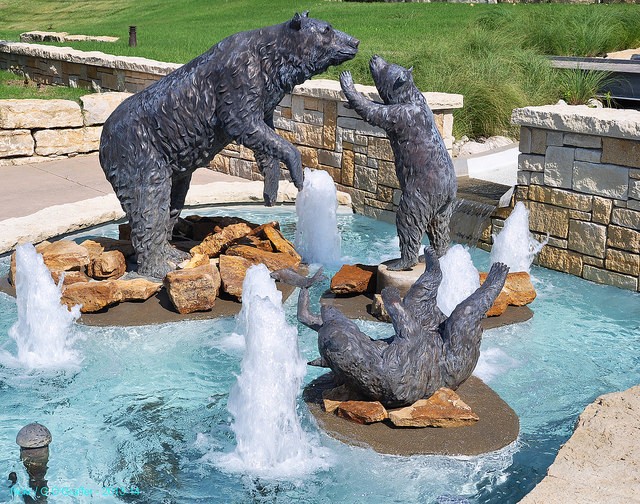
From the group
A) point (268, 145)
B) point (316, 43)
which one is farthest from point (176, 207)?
point (316, 43)

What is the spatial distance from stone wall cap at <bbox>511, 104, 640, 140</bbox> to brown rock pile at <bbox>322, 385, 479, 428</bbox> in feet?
9.60

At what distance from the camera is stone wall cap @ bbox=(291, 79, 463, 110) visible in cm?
796

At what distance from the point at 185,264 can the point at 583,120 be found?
3.19m

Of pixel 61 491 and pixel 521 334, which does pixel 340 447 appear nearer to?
pixel 61 491

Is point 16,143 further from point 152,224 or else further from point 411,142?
point 411,142

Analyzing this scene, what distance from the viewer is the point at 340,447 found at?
4.04m

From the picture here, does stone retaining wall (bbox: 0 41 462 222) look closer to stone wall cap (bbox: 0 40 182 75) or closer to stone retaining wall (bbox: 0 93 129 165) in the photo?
stone wall cap (bbox: 0 40 182 75)

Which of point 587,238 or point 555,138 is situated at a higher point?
point 555,138

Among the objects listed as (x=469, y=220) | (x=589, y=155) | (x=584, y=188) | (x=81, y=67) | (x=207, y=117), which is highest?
(x=207, y=117)

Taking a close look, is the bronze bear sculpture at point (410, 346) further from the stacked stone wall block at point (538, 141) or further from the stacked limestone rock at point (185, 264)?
the stacked stone wall block at point (538, 141)

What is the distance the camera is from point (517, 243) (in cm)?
682

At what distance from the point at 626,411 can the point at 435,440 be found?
2.97ft

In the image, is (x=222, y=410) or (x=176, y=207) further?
(x=176, y=207)

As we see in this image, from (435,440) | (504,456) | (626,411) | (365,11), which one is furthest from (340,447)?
(365,11)
